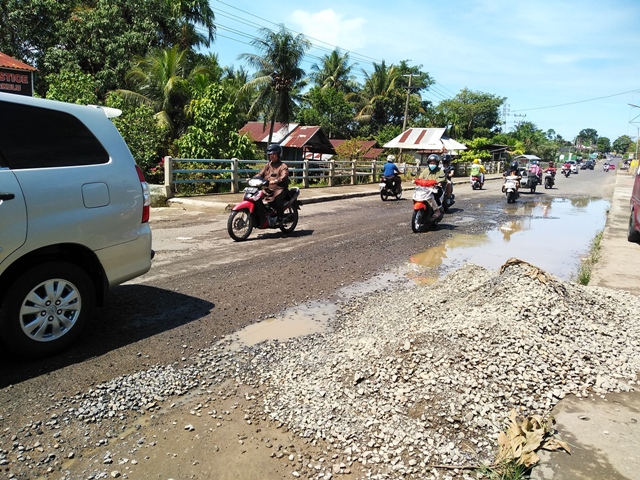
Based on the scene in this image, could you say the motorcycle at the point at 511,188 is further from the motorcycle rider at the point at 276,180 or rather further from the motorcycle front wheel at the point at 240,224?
the motorcycle front wheel at the point at 240,224

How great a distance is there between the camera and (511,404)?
120 inches

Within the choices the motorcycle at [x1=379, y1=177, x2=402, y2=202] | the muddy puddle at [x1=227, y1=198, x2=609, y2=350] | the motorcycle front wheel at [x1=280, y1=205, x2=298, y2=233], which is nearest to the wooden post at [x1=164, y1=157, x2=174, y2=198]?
the motorcycle front wheel at [x1=280, y1=205, x2=298, y2=233]

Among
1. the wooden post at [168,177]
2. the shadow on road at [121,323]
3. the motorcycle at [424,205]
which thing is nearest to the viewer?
the shadow on road at [121,323]

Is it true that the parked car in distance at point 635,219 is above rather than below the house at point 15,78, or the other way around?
below

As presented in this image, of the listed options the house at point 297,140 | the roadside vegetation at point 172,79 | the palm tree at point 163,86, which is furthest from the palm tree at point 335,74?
the palm tree at point 163,86

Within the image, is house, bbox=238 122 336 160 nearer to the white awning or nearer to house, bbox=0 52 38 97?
Result: the white awning

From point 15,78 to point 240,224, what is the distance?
11133mm

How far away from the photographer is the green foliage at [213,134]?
17766 millimetres

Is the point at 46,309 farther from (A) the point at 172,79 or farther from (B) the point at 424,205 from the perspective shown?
(A) the point at 172,79

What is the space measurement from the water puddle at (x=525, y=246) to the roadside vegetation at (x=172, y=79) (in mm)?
10554

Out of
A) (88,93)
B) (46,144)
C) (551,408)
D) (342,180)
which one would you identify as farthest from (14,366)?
(342,180)

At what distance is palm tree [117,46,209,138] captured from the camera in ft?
78.3

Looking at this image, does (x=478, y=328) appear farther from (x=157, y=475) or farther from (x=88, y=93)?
(x=88, y=93)

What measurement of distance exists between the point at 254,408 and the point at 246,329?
144cm
